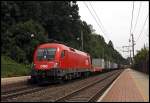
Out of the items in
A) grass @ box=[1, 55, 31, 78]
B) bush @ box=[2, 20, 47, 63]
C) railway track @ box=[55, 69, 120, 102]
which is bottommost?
railway track @ box=[55, 69, 120, 102]

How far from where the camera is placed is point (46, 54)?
3122 cm

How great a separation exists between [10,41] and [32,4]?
1767 cm

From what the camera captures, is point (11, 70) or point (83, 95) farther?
point (11, 70)

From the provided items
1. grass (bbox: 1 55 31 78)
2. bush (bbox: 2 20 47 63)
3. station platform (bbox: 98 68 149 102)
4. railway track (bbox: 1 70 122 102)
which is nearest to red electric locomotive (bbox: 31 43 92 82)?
railway track (bbox: 1 70 122 102)

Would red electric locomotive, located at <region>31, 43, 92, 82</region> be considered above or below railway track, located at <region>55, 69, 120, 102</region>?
above

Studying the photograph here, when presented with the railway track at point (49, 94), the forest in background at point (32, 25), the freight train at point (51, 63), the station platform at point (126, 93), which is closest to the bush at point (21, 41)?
the forest in background at point (32, 25)

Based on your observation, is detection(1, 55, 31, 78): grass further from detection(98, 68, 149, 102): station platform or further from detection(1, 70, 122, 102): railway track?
detection(1, 70, 122, 102): railway track

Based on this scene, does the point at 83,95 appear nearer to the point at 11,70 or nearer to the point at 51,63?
the point at 51,63

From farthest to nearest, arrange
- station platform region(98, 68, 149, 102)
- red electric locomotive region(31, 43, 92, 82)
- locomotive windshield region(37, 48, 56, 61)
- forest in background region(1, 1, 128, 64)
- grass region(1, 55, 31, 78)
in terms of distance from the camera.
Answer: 1. forest in background region(1, 1, 128, 64)
2. grass region(1, 55, 31, 78)
3. locomotive windshield region(37, 48, 56, 61)
4. red electric locomotive region(31, 43, 92, 82)
5. station platform region(98, 68, 149, 102)

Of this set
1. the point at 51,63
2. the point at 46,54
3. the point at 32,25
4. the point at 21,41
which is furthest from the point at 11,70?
the point at 51,63

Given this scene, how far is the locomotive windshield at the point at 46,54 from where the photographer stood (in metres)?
30.9

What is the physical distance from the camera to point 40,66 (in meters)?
30.3

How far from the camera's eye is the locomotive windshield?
3094 cm

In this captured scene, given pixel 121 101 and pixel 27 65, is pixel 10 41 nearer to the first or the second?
pixel 27 65
